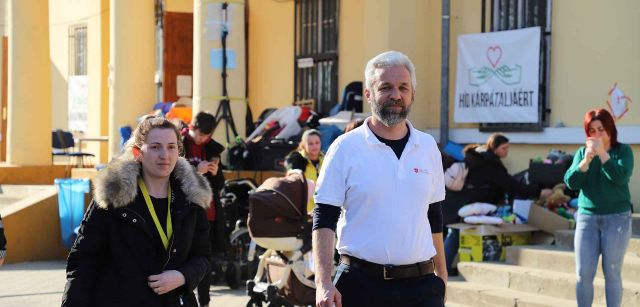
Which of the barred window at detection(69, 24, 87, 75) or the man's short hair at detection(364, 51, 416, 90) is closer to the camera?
the man's short hair at detection(364, 51, 416, 90)

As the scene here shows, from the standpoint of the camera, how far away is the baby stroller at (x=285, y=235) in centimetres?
917

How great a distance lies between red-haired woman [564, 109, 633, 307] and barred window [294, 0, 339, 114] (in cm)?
840

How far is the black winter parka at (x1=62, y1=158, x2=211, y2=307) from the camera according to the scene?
517 centimetres

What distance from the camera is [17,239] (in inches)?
578

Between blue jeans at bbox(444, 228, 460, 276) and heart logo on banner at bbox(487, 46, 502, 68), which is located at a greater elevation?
heart logo on banner at bbox(487, 46, 502, 68)

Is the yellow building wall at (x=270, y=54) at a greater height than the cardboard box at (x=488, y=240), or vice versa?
the yellow building wall at (x=270, y=54)

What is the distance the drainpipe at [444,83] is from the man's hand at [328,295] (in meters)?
9.02

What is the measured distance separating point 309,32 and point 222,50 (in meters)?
2.31

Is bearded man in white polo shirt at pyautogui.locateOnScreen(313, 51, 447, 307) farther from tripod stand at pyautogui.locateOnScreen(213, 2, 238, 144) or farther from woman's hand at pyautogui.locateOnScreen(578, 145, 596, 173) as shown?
tripod stand at pyautogui.locateOnScreen(213, 2, 238, 144)

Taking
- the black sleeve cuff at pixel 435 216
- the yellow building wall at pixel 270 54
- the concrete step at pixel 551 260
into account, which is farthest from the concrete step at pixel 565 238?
the yellow building wall at pixel 270 54

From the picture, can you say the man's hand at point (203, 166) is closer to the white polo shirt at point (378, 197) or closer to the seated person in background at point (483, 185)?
the seated person in background at point (483, 185)

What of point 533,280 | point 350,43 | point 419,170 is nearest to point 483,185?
point 533,280

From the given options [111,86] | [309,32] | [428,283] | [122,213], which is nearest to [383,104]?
[428,283]

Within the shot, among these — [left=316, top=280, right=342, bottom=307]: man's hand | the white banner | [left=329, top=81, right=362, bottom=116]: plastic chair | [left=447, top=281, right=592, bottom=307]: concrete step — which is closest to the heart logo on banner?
the white banner
